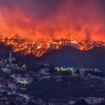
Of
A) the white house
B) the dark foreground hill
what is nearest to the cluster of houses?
the white house

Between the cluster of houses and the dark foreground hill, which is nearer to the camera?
the cluster of houses

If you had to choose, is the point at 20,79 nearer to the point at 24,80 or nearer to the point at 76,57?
the point at 24,80

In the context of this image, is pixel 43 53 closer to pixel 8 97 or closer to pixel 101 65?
pixel 101 65

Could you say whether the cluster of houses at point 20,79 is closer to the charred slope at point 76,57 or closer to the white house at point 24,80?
the white house at point 24,80

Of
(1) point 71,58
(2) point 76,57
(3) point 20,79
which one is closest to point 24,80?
(3) point 20,79

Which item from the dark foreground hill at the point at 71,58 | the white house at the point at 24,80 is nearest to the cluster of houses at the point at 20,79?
the white house at the point at 24,80

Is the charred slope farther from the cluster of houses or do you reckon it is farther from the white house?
the white house
